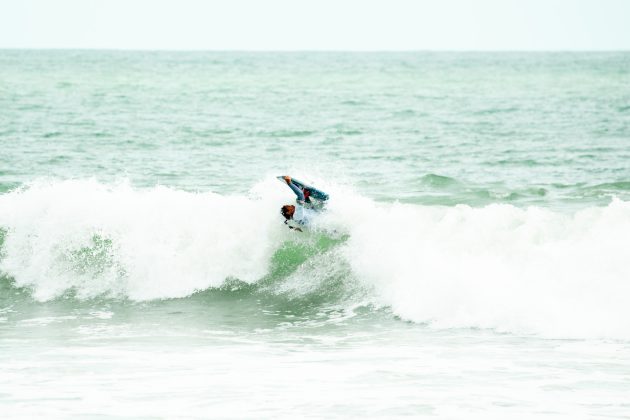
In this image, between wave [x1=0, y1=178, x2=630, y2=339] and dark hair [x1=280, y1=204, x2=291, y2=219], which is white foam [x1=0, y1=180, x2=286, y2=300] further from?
dark hair [x1=280, y1=204, x2=291, y2=219]

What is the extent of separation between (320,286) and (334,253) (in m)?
0.66

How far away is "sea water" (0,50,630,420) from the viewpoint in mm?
10508

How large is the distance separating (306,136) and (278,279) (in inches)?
798

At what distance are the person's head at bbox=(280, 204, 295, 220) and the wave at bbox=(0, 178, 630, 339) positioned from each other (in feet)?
1.85

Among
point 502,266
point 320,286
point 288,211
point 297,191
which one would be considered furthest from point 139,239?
point 502,266

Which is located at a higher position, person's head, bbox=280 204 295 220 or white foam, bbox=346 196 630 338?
person's head, bbox=280 204 295 220

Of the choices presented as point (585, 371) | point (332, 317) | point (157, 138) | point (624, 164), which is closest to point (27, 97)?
point (157, 138)

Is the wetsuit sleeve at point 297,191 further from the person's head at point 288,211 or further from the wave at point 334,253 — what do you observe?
the wave at point 334,253

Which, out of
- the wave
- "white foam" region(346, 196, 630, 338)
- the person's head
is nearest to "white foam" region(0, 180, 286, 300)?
the wave

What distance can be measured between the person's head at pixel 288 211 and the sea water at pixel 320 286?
639 mm

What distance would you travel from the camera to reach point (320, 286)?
1557cm

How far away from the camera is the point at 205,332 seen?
44.3ft

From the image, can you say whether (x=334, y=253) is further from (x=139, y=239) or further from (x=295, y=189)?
(x=139, y=239)

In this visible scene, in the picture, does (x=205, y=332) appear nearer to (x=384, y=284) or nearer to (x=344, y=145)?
(x=384, y=284)
